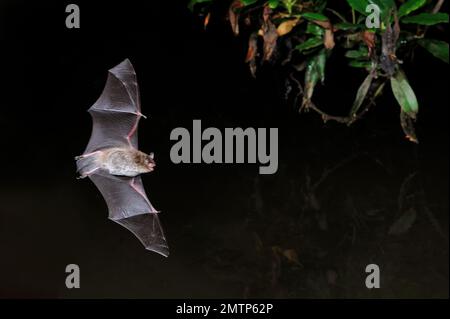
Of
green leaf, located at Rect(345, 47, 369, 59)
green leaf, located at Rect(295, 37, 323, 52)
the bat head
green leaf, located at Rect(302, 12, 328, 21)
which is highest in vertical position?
green leaf, located at Rect(302, 12, 328, 21)

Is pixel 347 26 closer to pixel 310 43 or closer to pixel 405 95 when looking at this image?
pixel 310 43

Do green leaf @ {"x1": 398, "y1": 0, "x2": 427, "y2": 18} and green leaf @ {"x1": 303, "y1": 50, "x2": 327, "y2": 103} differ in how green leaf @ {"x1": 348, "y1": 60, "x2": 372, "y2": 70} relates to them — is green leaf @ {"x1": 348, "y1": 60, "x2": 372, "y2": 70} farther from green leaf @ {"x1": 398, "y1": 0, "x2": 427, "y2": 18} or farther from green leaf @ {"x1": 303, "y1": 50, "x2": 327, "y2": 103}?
green leaf @ {"x1": 398, "y1": 0, "x2": 427, "y2": 18}

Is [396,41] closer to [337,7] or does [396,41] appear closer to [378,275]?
[337,7]

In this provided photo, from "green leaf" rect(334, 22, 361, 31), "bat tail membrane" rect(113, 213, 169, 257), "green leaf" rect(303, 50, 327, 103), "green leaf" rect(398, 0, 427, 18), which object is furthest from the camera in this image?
"green leaf" rect(303, 50, 327, 103)

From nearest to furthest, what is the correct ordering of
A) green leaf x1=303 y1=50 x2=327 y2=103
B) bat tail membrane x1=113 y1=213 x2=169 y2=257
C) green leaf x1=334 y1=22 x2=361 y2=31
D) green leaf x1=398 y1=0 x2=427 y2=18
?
bat tail membrane x1=113 y1=213 x2=169 y2=257
green leaf x1=398 y1=0 x2=427 y2=18
green leaf x1=334 y1=22 x2=361 y2=31
green leaf x1=303 y1=50 x2=327 y2=103

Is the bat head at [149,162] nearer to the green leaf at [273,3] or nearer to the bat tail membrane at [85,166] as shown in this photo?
the bat tail membrane at [85,166]

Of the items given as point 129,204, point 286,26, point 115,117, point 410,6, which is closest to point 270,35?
point 286,26

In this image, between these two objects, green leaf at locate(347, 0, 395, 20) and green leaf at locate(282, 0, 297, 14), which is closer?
green leaf at locate(347, 0, 395, 20)

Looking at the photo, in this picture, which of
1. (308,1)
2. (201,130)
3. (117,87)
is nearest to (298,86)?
(308,1)

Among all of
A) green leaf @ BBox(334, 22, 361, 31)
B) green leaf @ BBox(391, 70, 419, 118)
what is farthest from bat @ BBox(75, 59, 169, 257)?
green leaf @ BBox(391, 70, 419, 118)
